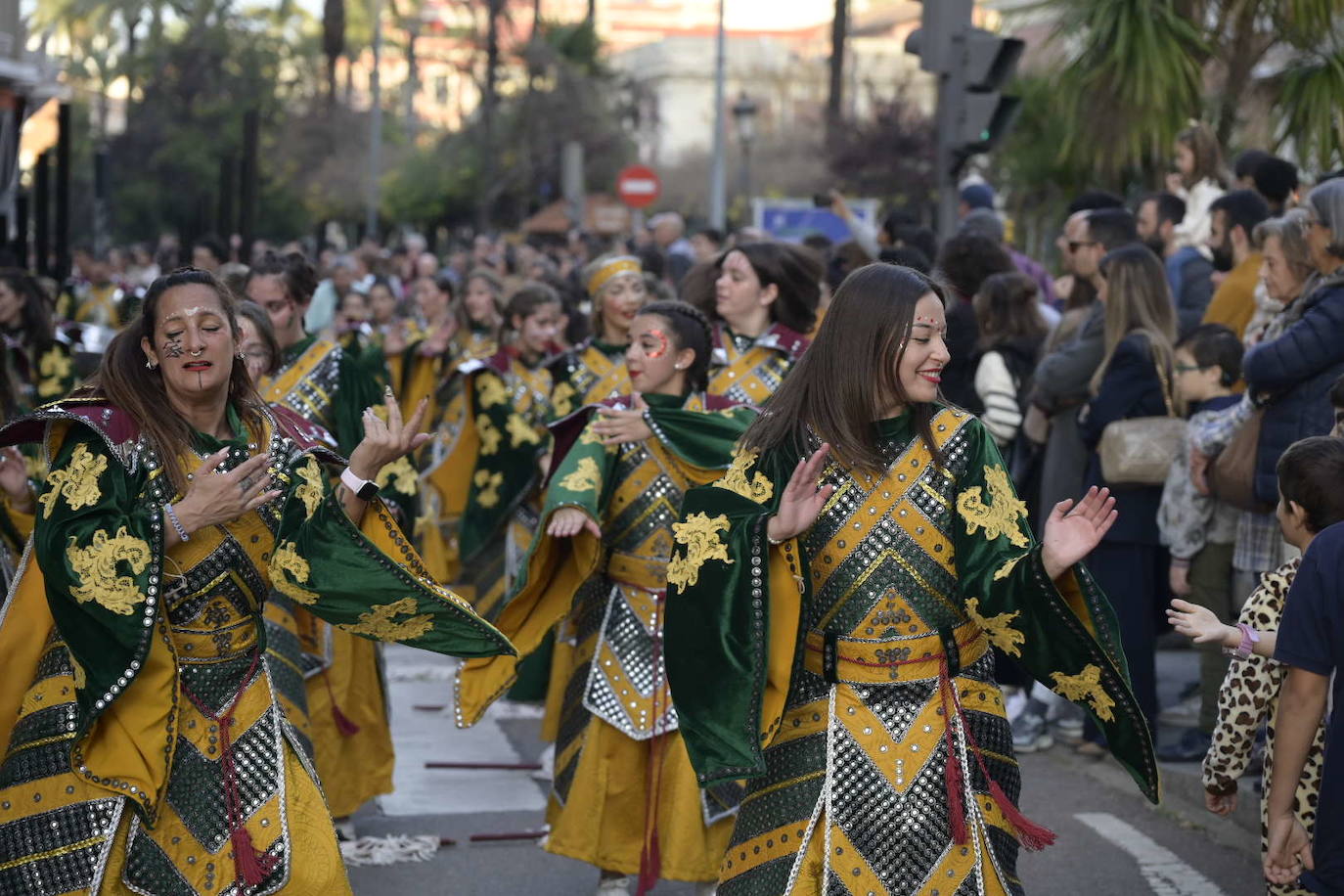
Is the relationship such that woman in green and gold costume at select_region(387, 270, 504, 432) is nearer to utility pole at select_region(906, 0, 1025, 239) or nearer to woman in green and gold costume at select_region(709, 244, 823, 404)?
utility pole at select_region(906, 0, 1025, 239)

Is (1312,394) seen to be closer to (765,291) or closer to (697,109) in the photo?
(765,291)

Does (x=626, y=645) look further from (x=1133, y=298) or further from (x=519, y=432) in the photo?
(x=519, y=432)

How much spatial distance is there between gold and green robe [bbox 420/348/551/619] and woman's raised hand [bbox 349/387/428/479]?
13.6 ft

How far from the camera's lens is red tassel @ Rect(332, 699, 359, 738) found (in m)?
7.00

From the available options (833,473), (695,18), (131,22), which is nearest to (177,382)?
(833,473)

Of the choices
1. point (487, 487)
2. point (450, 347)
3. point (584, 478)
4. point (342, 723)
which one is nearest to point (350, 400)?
point (342, 723)

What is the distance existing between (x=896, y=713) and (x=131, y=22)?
5367 centimetres

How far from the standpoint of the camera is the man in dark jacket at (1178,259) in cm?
946

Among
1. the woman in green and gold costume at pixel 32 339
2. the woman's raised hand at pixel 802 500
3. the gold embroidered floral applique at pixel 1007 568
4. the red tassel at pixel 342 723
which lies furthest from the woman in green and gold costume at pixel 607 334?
the gold embroidered floral applique at pixel 1007 568

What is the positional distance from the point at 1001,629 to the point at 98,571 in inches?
80.0

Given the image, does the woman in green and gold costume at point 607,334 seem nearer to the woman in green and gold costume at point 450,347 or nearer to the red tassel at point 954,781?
the woman in green and gold costume at point 450,347

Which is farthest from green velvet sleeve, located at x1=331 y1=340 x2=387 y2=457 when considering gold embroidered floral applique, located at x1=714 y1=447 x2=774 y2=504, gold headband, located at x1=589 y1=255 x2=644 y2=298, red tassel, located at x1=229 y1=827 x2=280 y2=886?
gold embroidered floral applique, located at x1=714 y1=447 x2=774 y2=504

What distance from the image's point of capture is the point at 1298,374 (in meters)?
6.83

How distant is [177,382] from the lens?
4777 millimetres
